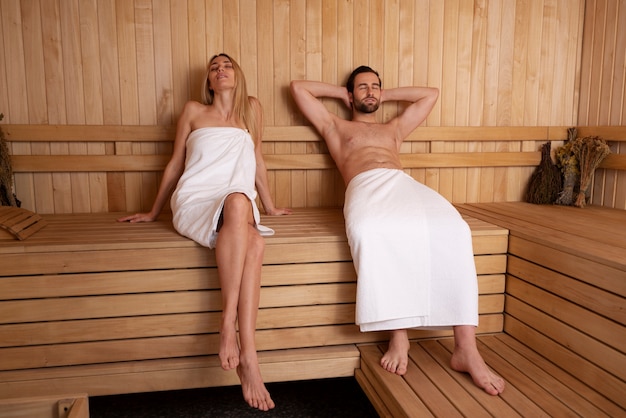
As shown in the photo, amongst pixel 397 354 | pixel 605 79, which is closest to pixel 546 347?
pixel 397 354

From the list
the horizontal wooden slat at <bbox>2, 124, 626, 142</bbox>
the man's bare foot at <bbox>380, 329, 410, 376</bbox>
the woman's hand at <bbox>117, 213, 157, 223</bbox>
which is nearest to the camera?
the man's bare foot at <bbox>380, 329, 410, 376</bbox>

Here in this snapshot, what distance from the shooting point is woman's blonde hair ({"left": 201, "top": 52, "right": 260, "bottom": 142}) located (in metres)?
2.54

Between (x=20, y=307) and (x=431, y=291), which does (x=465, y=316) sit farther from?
(x=20, y=307)

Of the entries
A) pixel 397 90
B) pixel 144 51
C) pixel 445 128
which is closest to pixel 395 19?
pixel 397 90

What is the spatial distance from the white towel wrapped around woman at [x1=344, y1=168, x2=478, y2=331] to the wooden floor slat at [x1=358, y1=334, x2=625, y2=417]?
0.17m

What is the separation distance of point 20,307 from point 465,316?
163cm

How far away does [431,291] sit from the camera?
1967 mm

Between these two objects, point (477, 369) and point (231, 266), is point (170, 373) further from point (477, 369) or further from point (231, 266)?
point (477, 369)

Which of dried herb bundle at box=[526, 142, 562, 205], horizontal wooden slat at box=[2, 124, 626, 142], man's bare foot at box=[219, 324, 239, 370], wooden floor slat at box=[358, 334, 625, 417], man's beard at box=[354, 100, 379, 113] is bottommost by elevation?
wooden floor slat at box=[358, 334, 625, 417]

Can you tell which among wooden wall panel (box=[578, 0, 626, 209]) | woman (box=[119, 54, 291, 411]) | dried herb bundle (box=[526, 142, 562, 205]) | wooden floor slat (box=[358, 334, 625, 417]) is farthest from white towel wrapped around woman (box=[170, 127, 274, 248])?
wooden wall panel (box=[578, 0, 626, 209])

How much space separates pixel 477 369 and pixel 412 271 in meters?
0.41

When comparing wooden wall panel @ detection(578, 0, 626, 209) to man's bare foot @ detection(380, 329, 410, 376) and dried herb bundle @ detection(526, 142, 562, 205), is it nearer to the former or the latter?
dried herb bundle @ detection(526, 142, 562, 205)

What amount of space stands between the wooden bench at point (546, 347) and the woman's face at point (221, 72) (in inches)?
53.9

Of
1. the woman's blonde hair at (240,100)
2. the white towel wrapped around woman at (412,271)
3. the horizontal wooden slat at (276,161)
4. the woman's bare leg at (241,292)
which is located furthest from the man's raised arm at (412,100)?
the woman's bare leg at (241,292)
